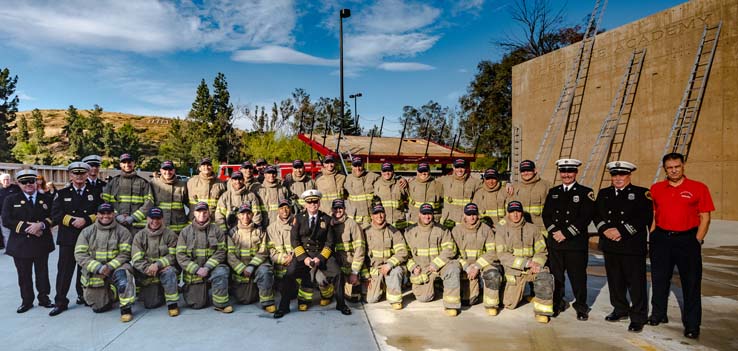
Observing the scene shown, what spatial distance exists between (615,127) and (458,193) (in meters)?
8.50

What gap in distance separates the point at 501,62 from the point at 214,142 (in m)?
32.1

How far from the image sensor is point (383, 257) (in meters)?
6.25

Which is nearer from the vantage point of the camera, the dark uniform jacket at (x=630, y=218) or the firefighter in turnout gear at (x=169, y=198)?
the dark uniform jacket at (x=630, y=218)

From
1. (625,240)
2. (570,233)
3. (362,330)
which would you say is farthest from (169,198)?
(625,240)

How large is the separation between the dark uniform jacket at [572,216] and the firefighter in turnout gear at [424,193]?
2264 mm

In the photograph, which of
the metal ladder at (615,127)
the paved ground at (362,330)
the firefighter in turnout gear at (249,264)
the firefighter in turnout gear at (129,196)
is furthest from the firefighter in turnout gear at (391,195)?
the metal ladder at (615,127)

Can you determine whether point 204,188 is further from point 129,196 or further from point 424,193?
point 424,193

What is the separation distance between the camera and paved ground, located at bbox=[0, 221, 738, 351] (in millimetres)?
4555

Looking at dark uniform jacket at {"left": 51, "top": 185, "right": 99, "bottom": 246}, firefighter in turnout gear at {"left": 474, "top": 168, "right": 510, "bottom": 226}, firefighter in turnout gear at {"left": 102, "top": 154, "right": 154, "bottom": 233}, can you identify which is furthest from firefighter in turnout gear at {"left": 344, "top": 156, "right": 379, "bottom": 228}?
dark uniform jacket at {"left": 51, "top": 185, "right": 99, "bottom": 246}

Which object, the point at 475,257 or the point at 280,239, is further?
the point at 280,239

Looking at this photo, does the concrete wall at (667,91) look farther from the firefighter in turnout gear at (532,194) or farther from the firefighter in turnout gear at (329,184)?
the firefighter in turnout gear at (329,184)

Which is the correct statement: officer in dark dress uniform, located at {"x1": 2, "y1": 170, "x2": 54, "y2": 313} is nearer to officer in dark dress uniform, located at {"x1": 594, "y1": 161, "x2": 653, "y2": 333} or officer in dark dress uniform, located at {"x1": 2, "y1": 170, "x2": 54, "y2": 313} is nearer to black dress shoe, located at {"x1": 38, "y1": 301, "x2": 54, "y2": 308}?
black dress shoe, located at {"x1": 38, "y1": 301, "x2": 54, "y2": 308}

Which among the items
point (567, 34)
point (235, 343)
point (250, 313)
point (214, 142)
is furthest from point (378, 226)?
point (214, 142)

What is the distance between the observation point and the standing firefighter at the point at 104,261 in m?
5.50
